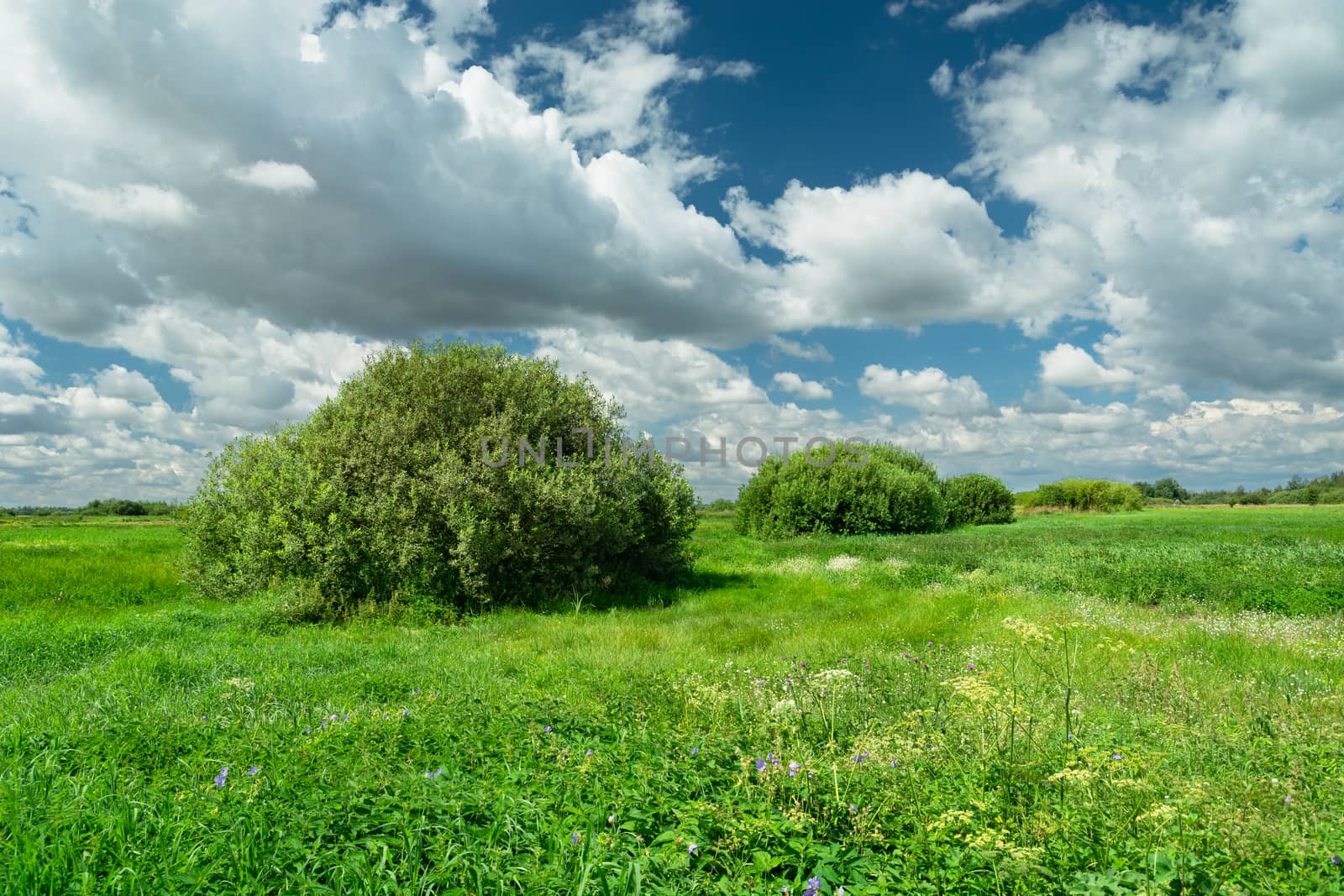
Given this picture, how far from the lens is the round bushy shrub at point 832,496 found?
1764 inches

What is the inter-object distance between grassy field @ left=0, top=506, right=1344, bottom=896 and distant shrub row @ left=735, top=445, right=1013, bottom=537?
1279 inches

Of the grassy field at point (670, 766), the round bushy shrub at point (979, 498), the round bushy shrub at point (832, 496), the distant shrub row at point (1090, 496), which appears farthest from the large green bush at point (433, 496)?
the distant shrub row at point (1090, 496)

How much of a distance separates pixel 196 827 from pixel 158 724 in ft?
10.4

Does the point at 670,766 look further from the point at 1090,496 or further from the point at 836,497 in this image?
the point at 1090,496

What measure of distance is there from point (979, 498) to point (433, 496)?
2573 inches

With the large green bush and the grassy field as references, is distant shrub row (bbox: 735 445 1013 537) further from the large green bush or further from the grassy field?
the grassy field

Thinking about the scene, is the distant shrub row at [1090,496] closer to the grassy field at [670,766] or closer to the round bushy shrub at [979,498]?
the round bushy shrub at [979,498]

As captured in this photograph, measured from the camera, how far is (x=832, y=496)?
147ft

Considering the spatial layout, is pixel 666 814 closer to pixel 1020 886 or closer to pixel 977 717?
pixel 1020 886


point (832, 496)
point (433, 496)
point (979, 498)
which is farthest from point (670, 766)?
point (979, 498)

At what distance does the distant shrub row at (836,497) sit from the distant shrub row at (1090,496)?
52.3 meters

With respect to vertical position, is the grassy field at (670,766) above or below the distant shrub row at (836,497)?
below

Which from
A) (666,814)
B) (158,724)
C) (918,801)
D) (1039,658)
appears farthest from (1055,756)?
(158,724)

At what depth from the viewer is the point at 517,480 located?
55.3 ft
